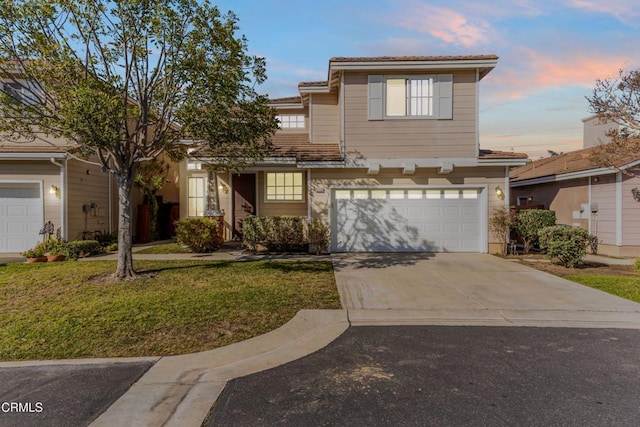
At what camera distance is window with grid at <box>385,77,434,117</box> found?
11.7 meters

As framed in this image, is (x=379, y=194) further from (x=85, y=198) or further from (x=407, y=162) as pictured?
(x=85, y=198)

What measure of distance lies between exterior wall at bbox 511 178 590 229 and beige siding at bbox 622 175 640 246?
1297mm

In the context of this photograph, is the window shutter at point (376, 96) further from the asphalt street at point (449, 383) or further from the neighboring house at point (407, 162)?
the asphalt street at point (449, 383)

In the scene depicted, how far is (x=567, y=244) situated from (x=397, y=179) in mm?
5040

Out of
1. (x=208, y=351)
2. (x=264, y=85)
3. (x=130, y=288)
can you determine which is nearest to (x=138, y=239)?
(x=130, y=288)

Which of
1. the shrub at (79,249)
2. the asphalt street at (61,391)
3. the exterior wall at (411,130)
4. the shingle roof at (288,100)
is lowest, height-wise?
the asphalt street at (61,391)

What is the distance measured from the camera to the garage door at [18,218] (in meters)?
12.0

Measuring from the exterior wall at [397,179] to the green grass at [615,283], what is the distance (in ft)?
11.9

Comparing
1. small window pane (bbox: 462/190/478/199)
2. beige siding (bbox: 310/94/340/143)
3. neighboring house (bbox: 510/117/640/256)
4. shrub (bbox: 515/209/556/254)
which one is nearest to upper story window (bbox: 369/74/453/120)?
beige siding (bbox: 310/94/340/143)

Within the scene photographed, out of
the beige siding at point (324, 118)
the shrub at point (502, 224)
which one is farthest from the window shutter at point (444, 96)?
the beige siding at point (324, 118)

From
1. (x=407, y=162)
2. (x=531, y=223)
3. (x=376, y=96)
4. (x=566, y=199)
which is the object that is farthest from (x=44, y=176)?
(x=566, y=199)

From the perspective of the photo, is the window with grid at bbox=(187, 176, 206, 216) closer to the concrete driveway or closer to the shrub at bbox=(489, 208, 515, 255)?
the concrete driveway

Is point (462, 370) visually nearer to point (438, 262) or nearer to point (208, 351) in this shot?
point (208, 351)

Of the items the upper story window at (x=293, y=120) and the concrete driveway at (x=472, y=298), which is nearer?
the concrete driveway at (x=472, y=298)
